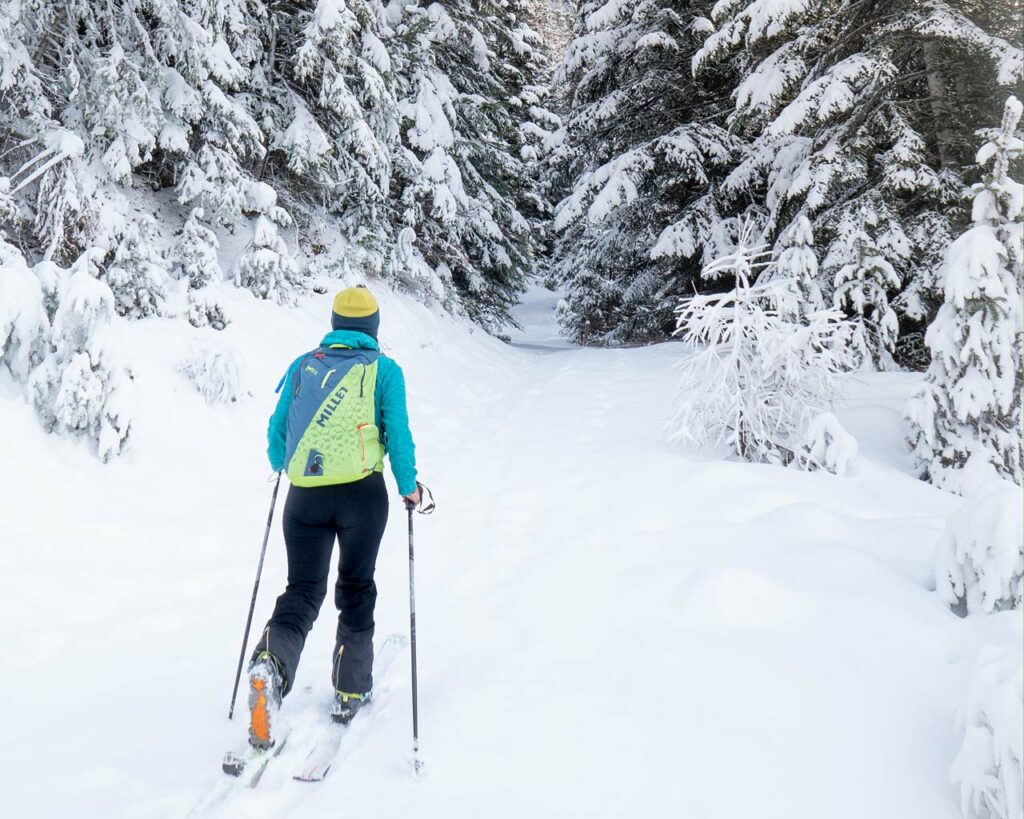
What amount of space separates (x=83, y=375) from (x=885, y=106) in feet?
35.4

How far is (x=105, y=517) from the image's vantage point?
4965 millimetres

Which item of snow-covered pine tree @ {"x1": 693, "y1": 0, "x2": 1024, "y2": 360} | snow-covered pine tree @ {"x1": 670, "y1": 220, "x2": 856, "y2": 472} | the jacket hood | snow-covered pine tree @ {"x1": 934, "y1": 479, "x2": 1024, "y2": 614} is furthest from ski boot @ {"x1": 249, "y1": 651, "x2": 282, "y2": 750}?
snow-covered pine tree @ {"x1": 693, "y1": 0, "x2": 1024, "y2": 360}

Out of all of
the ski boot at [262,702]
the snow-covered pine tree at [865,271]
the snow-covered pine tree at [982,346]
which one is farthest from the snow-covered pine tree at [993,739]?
the snow-covered pine tree at [865,271]

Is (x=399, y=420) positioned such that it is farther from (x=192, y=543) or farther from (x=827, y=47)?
(x=827, y=47)

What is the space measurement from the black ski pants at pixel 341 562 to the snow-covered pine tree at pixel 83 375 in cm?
309

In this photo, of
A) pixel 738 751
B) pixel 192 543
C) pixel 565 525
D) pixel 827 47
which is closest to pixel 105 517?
pixel 192 543

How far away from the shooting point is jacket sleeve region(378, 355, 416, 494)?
10.4ft

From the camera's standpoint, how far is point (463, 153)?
50.3 ft

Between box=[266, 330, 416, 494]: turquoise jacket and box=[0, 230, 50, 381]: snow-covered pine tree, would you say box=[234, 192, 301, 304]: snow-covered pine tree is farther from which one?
box=[266, 330, 416, 494]: turquoise jacket

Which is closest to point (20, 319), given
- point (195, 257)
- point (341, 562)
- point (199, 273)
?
point (199, 273)

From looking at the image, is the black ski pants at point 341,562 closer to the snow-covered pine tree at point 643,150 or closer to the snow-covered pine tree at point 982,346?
the snow-covered pine tree at point 982,346

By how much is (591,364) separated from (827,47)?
6.99 m

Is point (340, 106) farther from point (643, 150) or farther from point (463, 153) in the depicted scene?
point (643, 150)

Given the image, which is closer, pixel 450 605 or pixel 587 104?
pixel 450 605
